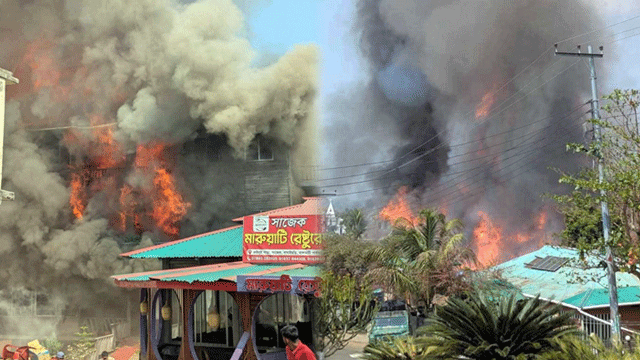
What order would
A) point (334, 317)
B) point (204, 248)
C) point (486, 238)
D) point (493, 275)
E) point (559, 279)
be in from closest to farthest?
point (334, 317) → point (204, 248) → point (493, 275) → point (559, 279) → point (486, 238)

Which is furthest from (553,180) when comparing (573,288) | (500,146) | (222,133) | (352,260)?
(352,260)

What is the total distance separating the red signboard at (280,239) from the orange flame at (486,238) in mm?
37863

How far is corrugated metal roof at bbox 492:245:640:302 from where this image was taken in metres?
17.8

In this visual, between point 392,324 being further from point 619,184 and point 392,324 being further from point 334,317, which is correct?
point 334,317

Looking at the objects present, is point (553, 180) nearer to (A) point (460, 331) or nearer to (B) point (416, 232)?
(B) point (416, 232)

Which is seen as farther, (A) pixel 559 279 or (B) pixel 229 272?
(A) pixel 559 279

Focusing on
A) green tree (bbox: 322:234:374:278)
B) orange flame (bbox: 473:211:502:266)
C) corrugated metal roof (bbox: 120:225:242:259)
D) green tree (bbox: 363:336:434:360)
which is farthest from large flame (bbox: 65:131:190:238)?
orange flame (bbox: 473:211:502:266)

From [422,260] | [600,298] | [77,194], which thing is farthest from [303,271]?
[77,194]

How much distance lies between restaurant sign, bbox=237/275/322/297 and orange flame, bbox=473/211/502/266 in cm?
4014

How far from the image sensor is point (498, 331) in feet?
25.1

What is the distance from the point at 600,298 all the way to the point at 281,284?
481 inches

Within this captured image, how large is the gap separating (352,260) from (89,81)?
15152 mm

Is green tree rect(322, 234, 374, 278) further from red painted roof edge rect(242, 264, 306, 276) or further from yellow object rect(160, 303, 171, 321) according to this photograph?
yellow object rect(160, 303, 171, 321)

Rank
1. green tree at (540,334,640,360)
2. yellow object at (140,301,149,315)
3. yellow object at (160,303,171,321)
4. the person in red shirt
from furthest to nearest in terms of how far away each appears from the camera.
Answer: yellow object at (140,301,149,315) → yellow object at (160,303,171,321) → green tree at (540,334,640,360) → the person in red shirt
